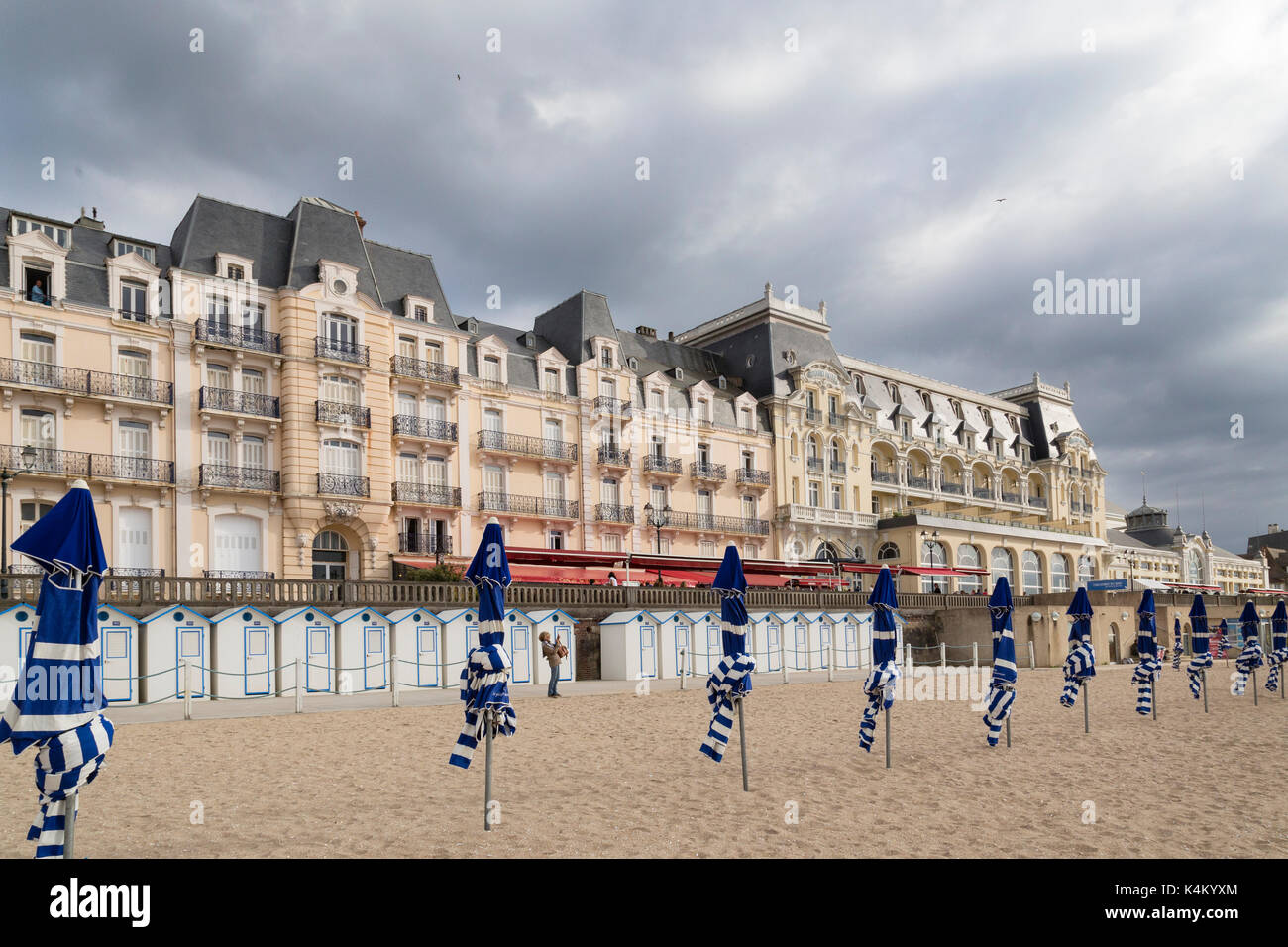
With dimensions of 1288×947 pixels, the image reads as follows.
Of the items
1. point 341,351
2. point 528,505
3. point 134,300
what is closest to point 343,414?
point 341,351

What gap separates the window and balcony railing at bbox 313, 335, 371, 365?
6015 millimetres

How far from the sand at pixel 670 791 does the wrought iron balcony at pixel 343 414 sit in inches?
759

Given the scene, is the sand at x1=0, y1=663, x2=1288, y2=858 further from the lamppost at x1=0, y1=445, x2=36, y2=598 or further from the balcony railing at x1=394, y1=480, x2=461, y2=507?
the balcony railing at x1=394, y1=480, x2=461, y2=507

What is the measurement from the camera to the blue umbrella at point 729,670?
472 inches

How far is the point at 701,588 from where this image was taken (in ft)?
125

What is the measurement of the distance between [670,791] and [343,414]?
28.9 meters

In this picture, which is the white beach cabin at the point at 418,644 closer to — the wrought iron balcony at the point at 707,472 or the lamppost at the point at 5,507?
the lamppost at the point at 5,507

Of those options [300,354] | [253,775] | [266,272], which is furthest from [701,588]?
[253,775]

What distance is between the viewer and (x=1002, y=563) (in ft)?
206

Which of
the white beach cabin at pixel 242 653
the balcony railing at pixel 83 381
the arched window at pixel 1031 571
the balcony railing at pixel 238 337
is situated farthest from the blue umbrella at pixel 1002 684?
the arched window at pixel 1031 571

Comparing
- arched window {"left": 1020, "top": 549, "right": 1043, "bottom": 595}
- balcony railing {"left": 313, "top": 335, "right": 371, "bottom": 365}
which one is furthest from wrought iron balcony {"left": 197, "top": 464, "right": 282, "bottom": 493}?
arched window {"left": 1020, "top": 549, "right": 1043, "bottom": 595}

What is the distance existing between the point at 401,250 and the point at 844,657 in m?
25.9

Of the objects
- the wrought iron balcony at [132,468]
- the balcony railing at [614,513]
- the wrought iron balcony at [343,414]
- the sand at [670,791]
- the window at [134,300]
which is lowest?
the sand at [670,791]
